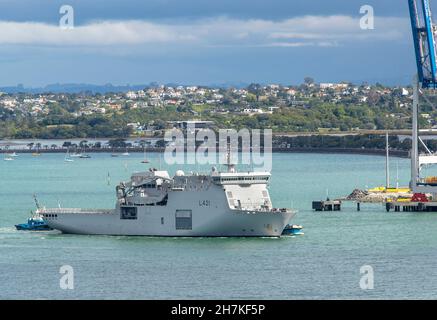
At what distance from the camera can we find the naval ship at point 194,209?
4116cm

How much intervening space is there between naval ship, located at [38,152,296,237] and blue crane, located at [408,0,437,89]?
23.0 meters

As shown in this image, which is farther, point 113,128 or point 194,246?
point 113,128

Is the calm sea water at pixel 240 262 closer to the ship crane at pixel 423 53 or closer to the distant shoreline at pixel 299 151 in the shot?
the ship crane at pixel 423 53

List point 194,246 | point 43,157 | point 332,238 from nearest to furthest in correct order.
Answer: point 194,246
point 332,238
point 43,157

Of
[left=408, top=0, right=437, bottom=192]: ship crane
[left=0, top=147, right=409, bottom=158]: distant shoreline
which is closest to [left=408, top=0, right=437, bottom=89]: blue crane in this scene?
[left=408, top=0, right=437, bottom=192]: ship crane

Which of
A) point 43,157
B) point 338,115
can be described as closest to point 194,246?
point 43,157

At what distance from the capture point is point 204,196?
41.4 meters

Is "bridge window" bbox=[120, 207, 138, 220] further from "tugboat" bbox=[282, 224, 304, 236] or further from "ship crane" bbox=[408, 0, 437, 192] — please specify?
"ship crane" bbox=[408, 0, 437, 192]

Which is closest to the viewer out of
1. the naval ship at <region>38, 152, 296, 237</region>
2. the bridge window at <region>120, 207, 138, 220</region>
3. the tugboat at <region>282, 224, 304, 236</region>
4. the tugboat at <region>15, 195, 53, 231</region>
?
the naval ship at <region>38, 152, 296, 237</region>

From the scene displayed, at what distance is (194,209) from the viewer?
1639 inches

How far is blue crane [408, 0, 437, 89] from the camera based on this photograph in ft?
207

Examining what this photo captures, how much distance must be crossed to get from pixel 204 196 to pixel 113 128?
145938 millimetres

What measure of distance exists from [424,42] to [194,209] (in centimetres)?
2583
